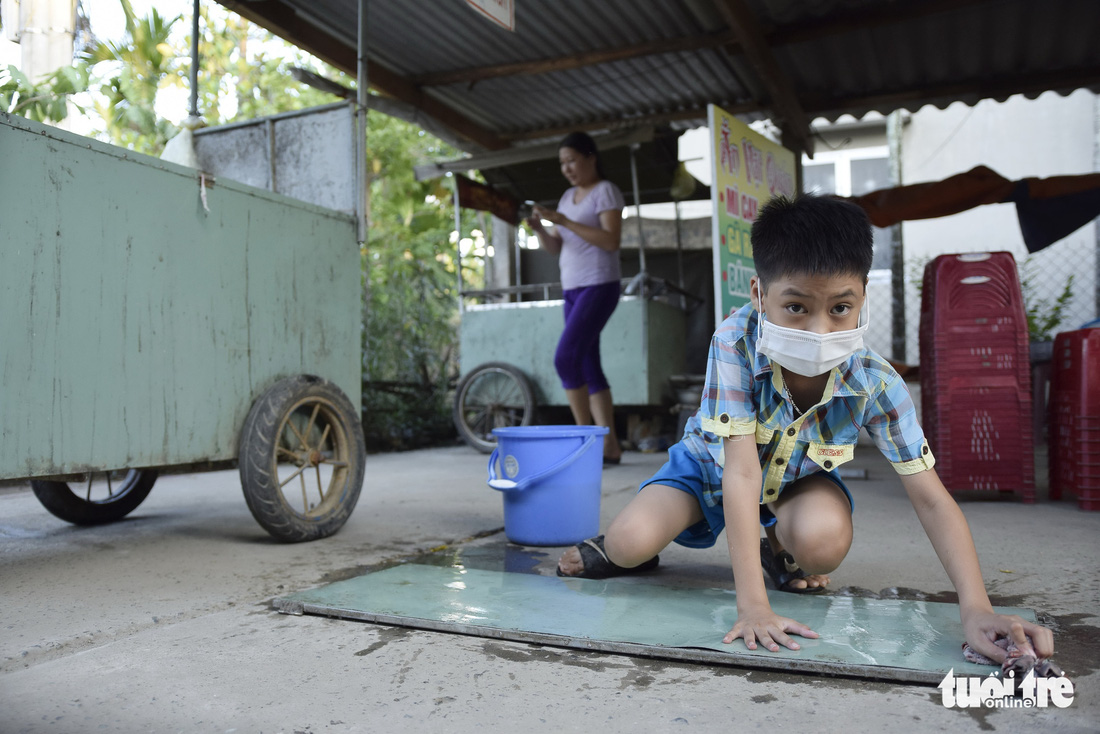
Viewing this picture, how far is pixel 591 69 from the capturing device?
580 centimetres

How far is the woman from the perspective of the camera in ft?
15.6

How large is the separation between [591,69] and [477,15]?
1.22 m

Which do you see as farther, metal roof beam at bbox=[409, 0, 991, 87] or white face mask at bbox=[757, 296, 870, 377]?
metal roof beam at bbox=[409, 0, 991, 87]

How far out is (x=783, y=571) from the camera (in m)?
2.18

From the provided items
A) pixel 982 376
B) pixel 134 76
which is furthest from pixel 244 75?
pixel 982 376

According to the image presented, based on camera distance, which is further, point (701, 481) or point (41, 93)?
point (41, 93)

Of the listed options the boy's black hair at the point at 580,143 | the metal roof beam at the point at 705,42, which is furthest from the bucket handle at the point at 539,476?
the metal roof beam at the point at 705,42

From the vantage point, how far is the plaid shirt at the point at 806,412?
69.2 inches

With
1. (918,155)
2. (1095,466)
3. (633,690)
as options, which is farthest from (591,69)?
(918,155)

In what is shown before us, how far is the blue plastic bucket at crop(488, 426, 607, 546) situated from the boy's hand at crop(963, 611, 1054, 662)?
1.39 metres

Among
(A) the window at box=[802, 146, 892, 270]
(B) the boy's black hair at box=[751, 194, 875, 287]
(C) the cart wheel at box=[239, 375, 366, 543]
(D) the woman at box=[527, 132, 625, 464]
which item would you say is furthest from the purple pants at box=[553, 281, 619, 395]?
(A) the window at box=[802, 146, 892, 270]

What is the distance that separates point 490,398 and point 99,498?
11.4 ft

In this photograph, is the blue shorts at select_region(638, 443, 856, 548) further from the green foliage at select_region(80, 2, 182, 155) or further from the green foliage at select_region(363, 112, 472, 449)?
the green foliage at select_region(363, 112, 472, 449)

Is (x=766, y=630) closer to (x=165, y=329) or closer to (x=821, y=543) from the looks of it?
(x=821, y=543)
